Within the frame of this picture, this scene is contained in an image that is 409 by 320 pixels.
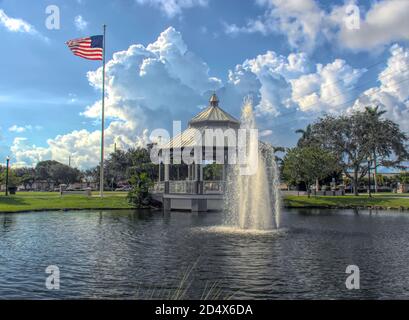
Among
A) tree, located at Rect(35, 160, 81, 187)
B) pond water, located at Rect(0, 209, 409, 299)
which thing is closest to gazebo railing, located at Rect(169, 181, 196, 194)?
pond water, located at Rect(0, 209, 409, 299)

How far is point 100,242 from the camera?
19844mm

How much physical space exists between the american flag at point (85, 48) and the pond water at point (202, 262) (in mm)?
22495

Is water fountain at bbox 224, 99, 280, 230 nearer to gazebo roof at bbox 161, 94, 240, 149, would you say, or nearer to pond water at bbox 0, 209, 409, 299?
pond water at bbox 0, 209, 409, 299

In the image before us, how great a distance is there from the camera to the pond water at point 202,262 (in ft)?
37.7

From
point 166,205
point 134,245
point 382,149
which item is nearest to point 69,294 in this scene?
point 134,245

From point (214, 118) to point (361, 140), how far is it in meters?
36.1

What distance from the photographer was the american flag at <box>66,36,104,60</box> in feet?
136

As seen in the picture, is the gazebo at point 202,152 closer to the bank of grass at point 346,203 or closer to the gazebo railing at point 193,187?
the gazebo railing at point 193,187

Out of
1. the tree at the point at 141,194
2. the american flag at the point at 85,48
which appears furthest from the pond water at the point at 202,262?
the american flag at the point at 85,48

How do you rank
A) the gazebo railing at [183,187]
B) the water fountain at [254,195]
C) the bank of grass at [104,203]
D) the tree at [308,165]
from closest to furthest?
the water fountain at [254,195] → the gazebo railing at [183,187] → the bank of grass at [104,203] → the tree at [308,165]

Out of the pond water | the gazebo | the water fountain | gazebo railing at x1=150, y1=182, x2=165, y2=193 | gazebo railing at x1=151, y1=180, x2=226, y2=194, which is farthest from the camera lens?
gazebo railing at x1=150, y1=182, x2=165, y2=193

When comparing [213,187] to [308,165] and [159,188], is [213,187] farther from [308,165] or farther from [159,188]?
[308,165]
